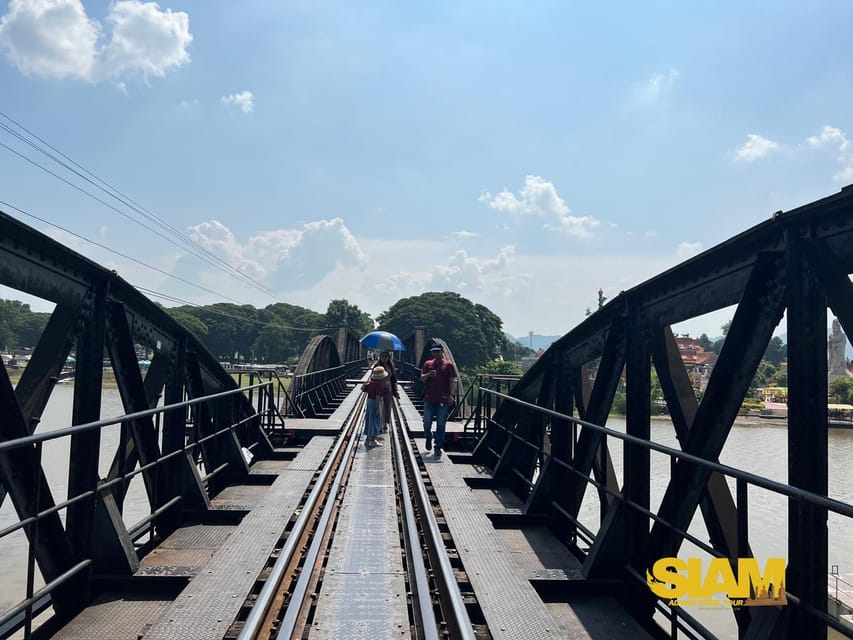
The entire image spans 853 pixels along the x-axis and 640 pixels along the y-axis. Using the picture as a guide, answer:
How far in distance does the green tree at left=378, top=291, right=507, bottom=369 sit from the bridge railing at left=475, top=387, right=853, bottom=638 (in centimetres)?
7001

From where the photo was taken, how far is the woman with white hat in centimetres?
1033

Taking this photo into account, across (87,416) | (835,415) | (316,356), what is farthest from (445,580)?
(835,415)

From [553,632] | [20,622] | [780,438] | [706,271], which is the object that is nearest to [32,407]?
[20,622]

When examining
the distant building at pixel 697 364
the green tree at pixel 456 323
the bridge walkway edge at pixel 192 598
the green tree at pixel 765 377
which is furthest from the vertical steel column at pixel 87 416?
the green tree at pixel 765 377

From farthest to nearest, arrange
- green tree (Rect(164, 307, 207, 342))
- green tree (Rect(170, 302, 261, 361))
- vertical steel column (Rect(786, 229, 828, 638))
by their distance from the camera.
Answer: green tree (Rect(170, 302, 261, 361))
green tree (Rect(164, 307, 207, 342))
vertical steel column (Rect(786, 229, 828, 638))

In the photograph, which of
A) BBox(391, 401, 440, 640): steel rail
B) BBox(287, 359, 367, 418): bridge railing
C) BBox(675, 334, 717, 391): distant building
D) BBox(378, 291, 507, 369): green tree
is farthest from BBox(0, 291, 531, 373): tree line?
BBox(391, 401, 440, 640): steel rail

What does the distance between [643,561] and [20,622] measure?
3.78m

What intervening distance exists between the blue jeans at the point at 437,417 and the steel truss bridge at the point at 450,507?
2.24 meters

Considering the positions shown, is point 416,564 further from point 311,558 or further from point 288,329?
point 288,329

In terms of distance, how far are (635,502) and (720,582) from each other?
112 centimetres

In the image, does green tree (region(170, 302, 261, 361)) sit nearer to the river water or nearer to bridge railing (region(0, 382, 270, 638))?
the river water

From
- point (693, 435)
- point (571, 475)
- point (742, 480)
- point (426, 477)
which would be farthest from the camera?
point (426, 477)

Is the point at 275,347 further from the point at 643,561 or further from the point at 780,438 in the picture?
the point at 643,561

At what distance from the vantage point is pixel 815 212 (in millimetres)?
2893
